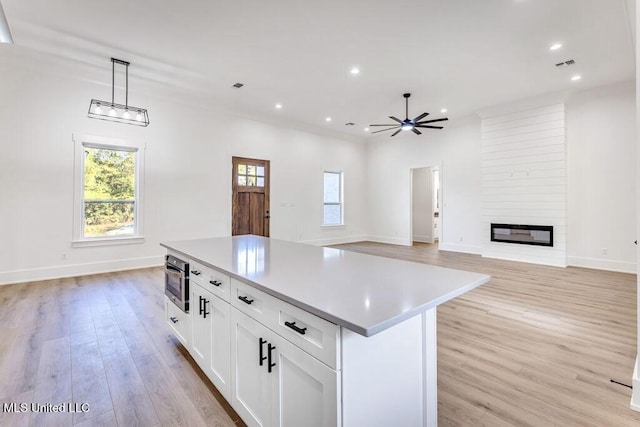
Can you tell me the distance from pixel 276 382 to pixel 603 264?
6.80 metres

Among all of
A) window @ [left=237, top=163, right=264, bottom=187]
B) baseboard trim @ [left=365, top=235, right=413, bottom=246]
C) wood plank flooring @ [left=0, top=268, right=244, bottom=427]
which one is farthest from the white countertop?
baseboard trim @ [left=365, top=235, right=413, bottom=246]

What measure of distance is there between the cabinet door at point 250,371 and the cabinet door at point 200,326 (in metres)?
0.39

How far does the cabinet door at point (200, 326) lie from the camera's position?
1925 mm

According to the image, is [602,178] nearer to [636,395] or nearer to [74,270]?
[636,395]

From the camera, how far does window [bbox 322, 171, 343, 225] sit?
8.70 m

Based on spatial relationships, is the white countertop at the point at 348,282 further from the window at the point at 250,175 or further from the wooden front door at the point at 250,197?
the window at the point at 250,175

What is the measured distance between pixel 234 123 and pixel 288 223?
2.77 metres

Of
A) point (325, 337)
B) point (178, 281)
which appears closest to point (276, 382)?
point (325, 337)

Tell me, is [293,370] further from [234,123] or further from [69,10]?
[234,123]

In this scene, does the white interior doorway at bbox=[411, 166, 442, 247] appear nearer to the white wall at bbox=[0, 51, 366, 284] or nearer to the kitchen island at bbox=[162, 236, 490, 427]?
the white wall at bbox=[0, 51, 366, 284]

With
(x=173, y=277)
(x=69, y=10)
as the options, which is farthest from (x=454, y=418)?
(x=69, y=10)

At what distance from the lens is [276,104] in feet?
20.9

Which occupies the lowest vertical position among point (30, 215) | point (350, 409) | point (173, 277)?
point (350, 409)
